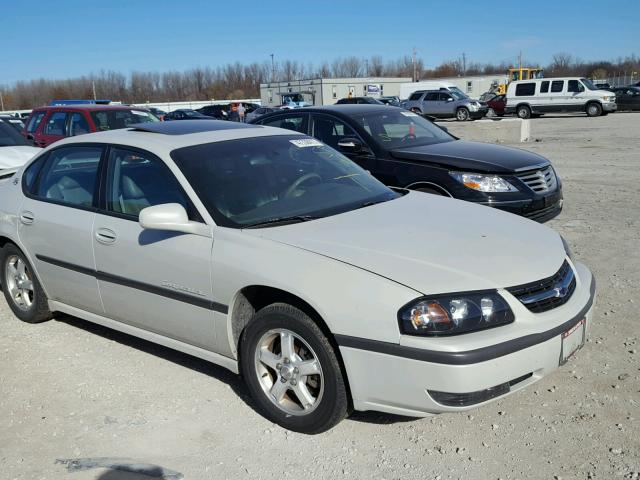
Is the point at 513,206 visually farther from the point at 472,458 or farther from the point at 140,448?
the point at 140,448

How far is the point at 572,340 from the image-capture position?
3281mm

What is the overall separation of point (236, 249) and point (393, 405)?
1.19m

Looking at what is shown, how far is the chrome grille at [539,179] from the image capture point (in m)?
6.70

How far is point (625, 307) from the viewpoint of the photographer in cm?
493

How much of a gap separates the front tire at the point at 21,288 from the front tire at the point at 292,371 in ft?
7.48

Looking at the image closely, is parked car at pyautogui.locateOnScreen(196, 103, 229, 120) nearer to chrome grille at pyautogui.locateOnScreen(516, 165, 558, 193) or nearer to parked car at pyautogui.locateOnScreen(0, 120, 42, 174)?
parked car at pyautogui.locateOnScreen(0, 120, 42, 174)

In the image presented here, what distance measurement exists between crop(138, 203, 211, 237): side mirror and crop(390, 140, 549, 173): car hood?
380 centimetres

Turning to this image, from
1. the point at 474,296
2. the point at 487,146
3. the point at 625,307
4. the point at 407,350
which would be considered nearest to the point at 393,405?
the point at 407,350

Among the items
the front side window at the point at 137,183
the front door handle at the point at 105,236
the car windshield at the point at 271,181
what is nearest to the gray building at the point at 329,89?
the car windshield at the point at 271,181

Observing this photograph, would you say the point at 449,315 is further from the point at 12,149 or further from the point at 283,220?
the point at 12,149

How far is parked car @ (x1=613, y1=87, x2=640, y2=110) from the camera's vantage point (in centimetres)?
3259

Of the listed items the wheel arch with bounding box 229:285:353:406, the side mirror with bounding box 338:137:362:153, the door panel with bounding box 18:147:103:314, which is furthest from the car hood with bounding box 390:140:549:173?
the wheel arch with bounding box 229:285:353:406

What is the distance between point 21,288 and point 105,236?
5.01ft

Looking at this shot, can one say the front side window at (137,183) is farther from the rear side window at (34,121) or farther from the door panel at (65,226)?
the rear side window at (34,121)
